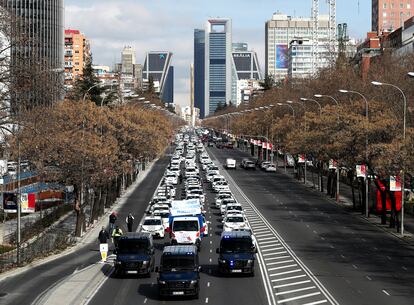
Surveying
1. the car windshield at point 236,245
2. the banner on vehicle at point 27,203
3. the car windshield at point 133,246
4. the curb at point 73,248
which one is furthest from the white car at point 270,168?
the car windshield at point 133,246

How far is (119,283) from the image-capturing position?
1422 inches

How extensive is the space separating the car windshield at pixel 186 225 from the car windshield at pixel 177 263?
13876 millimetres

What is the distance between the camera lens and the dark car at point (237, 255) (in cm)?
3691

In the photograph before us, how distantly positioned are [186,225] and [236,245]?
32.0ft

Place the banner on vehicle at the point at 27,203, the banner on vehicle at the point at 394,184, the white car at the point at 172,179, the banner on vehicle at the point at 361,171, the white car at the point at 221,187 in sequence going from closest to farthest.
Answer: the banner on vehicle at the point at 27,203
the banner on vehicle at the point at 394,184
the banner on vehicle at the point at 361,171
the white car at the point at 221,187
the white car at the point at 172,179

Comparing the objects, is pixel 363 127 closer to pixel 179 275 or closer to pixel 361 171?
pixel 361 171

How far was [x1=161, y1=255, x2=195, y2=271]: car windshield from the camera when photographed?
3250cm

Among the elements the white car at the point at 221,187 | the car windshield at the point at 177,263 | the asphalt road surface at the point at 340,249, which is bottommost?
the asphalt road surface at the point at 340,249

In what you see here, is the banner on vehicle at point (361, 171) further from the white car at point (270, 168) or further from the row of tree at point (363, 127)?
the white car at point (270, 168)

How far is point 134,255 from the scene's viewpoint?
3750cm

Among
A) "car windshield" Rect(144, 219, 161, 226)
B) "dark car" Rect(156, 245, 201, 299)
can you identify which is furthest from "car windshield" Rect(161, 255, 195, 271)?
"car windshield" Rect(144, 219, 161, 226)

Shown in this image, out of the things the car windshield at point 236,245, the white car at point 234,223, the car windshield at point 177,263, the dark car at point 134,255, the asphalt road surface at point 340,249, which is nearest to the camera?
the car windshield at point 177,263

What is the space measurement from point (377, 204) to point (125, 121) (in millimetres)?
23210

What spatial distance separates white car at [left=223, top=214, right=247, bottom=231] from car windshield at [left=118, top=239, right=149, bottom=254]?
1656 cm
